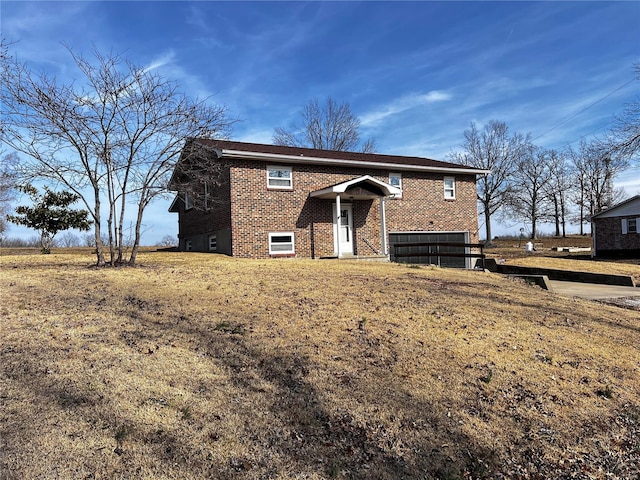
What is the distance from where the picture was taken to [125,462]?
9.91 ft

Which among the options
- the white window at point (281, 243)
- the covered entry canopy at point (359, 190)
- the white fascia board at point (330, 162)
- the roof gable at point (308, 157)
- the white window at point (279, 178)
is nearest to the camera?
the white fascia board at point (330, 162)

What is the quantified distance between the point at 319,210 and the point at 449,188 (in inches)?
284

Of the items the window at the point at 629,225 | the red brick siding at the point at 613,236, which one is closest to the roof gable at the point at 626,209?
the red brick siding at the point at 613,236

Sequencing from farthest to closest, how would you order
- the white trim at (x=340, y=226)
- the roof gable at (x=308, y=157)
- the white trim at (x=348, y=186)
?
the white trim at (x=340, y=226) < the white trim at (x=348, y=186) < the roof gable at (x=308, y=157)

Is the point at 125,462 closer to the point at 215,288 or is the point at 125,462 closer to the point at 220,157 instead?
the point at 215,288

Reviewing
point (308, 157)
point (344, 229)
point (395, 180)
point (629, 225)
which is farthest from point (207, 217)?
point (629, 225)

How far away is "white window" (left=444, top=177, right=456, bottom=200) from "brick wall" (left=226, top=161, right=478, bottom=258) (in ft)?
0.79

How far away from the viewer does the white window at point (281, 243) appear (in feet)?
55.1

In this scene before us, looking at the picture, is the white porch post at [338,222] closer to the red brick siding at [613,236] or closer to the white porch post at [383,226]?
the white porch post at [383,226]

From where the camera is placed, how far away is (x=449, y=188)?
69.9 feet

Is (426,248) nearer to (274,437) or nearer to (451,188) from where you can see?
(451,188)

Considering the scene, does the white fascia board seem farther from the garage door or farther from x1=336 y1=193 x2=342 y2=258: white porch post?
the garage door

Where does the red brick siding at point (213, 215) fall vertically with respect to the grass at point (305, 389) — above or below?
above

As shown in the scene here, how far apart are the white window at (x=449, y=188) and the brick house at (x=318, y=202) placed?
47 millimetres
